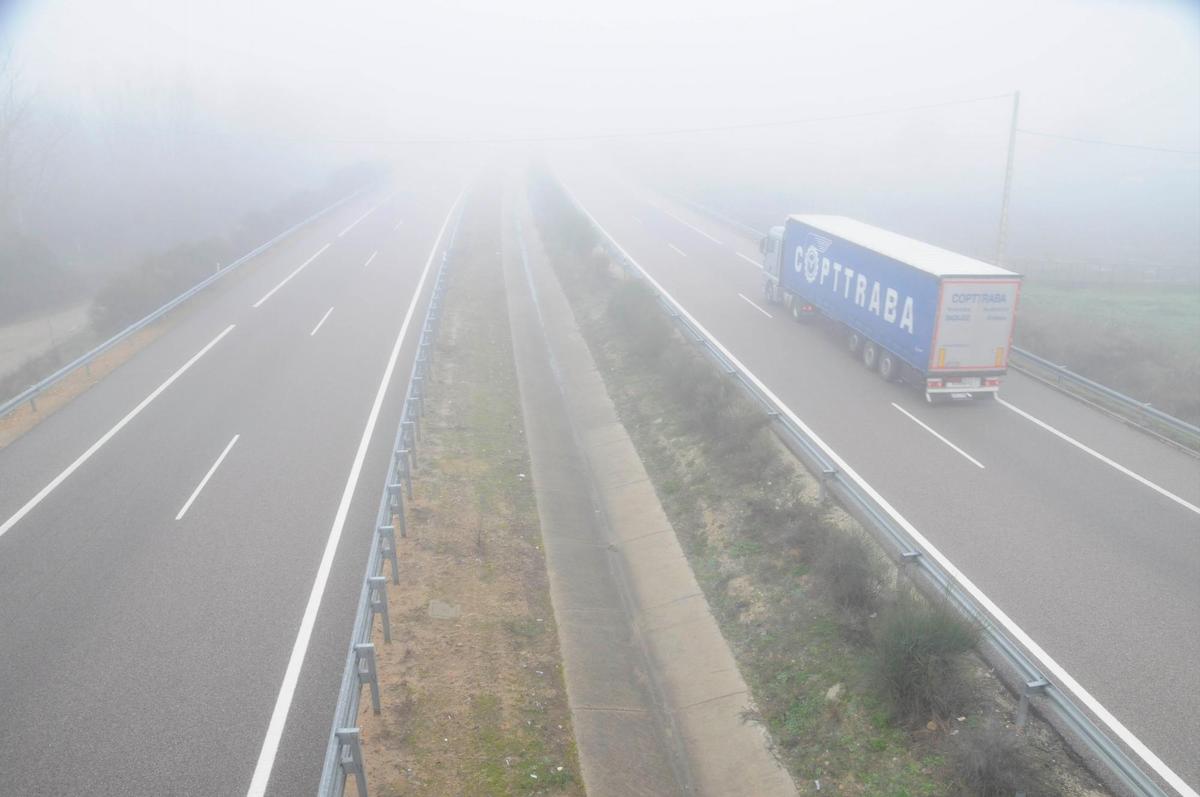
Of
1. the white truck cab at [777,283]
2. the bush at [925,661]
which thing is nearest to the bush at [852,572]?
the bush at [925,661]

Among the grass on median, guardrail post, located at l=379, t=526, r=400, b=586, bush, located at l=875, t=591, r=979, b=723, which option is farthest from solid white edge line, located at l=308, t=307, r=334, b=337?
bush, located at l=875, t=591, r=979, b=723

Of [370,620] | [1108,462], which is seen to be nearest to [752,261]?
[1108,462]

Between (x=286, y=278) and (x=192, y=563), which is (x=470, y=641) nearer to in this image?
(x=192, y=563)

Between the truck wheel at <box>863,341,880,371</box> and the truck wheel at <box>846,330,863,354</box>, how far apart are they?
16.0 inches

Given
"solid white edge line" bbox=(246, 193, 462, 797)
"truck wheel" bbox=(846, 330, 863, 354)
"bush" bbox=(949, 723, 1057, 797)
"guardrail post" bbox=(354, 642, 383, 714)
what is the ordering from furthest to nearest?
"truck wheel" bbox=(846, 330, 863, 354), "guardrail post" bbox=(354, 642, 383, 714), "solid white edge line" bbox=(246, 193, 462, 797), "bush" bbox=(949, 723, 1057, 797)

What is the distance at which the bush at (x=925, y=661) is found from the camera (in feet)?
33.2

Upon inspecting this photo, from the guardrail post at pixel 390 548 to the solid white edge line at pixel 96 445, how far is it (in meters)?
6.02

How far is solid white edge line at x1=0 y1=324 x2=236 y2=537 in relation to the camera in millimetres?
14594

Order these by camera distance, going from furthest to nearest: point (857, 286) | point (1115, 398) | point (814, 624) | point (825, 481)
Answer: point (857, 286)
point (1115, 398)
point (825, 481)
point (814, 624)

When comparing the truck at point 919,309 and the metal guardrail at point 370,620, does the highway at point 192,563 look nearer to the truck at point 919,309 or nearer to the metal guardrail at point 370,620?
the metal guardrail at point 370,620

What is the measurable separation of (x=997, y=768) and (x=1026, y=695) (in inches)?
46.2

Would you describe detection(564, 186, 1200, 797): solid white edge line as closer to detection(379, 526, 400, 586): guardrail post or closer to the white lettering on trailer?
the white lettering on trailer

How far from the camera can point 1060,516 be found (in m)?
15.3

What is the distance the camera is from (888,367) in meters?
23.2
